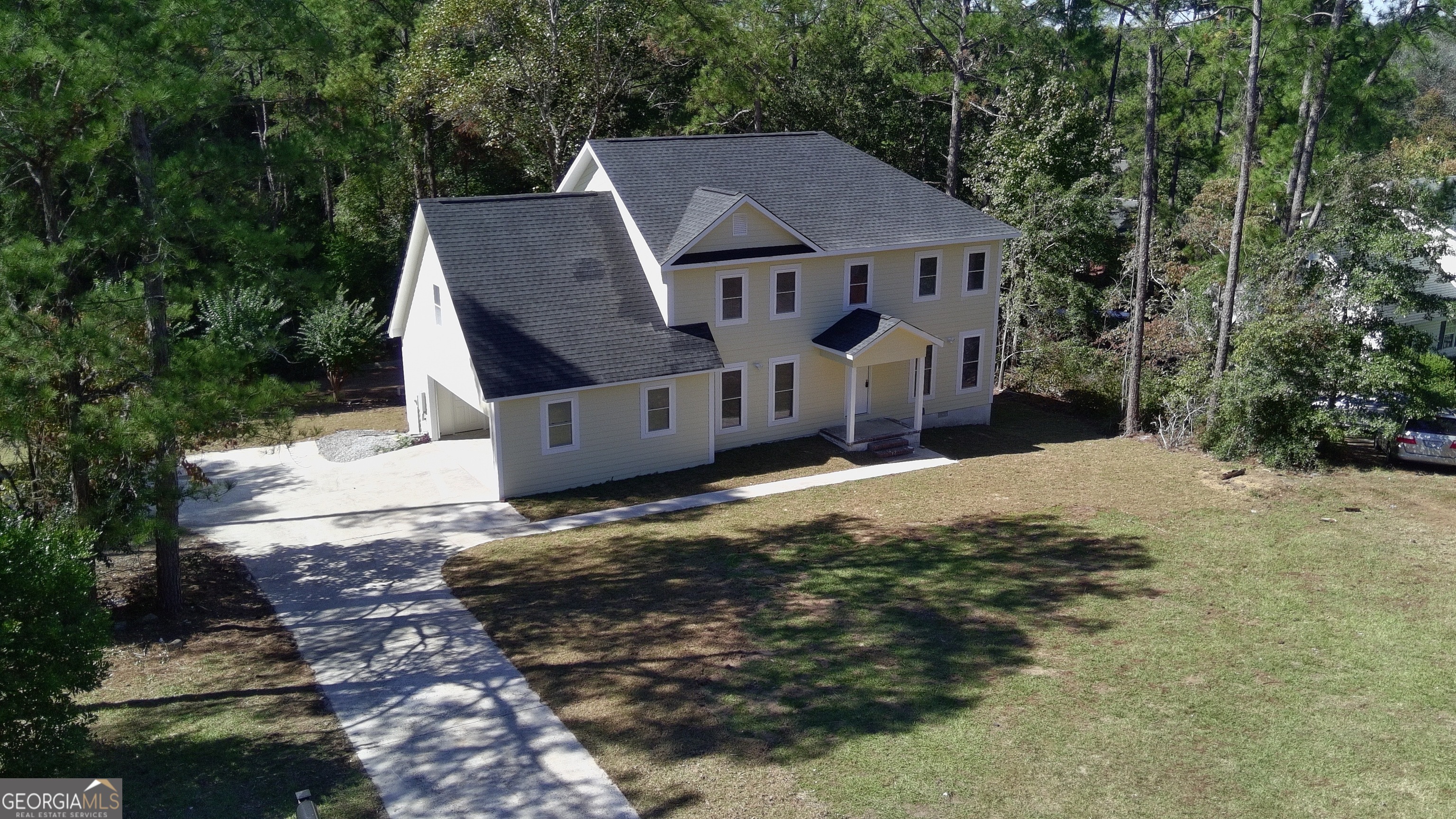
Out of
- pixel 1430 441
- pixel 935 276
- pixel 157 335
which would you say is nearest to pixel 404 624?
pixel 157 335

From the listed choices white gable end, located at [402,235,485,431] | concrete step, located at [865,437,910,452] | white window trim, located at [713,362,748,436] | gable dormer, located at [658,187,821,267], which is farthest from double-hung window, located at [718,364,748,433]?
white gable end, located at [402,235,485,431]

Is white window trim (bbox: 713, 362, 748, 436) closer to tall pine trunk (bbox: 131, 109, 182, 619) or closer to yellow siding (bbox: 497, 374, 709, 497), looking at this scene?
yellow siding (bbox: 497, 374, 709, 497)

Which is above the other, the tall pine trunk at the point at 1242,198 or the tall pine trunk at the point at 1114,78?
the tall pine trunk at the point at 1114,78

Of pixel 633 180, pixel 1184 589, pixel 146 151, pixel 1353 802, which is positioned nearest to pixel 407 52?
pixel 633 180

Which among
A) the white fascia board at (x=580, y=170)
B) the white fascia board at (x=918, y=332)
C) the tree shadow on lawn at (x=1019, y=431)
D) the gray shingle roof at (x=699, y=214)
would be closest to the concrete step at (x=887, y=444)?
the tree shadow on lawn at (x=1019, y=431)

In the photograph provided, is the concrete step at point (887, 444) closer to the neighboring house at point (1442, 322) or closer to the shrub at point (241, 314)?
the shrub at point (241, 314)

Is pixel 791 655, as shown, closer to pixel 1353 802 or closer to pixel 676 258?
pixel 1353 802
